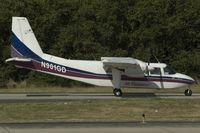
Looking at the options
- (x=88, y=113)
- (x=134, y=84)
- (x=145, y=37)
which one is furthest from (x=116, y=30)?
(x=88, y=113)

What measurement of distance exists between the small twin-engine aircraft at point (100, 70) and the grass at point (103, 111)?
781cm

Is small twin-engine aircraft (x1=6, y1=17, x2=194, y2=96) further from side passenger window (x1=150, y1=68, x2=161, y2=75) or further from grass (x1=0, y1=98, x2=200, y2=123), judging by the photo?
grass (x1=0, y1=98, x2=200, y2=123)

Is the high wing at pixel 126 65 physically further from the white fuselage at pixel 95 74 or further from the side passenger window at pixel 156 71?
the side passenger window at pixel 156 71

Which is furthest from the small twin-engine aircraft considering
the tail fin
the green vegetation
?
the green vegetation

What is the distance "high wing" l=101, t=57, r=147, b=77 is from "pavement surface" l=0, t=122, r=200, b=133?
1499 centimetres

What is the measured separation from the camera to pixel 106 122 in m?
18.7

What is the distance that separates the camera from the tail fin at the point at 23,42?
114 feet

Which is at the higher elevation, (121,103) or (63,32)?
(63,32)

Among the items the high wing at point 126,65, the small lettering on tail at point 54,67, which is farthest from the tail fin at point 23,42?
the high wing at point 126,65

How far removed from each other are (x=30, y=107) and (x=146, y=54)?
87.2ft

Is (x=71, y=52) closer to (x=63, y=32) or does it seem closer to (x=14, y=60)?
(x=63, y=32)

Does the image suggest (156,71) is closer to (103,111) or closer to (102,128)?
(103,111)

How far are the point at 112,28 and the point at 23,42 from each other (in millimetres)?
16886

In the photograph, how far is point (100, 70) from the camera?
3453 centimetres
